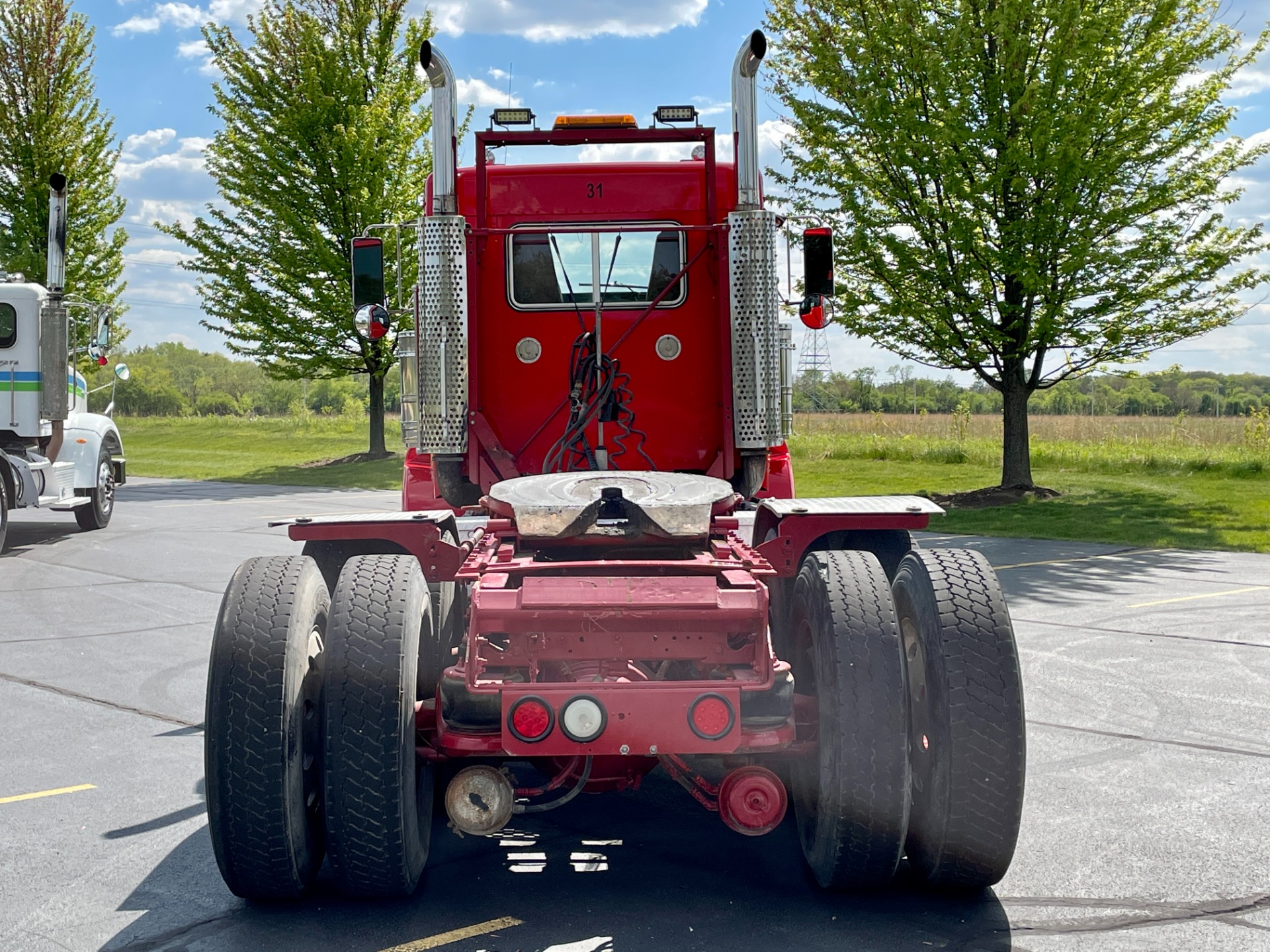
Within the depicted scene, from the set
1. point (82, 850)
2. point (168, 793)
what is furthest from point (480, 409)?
point (82, 850)

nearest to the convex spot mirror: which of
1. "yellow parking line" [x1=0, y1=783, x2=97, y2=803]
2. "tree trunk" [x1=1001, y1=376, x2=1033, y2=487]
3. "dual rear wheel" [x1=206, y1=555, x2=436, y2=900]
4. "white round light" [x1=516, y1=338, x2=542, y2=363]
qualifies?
"white round light" [x1=516, y1=338, x2=542, y2=363]

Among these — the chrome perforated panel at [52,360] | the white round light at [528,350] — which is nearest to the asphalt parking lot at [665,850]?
the white round light at [528,350]

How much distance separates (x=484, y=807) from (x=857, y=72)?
16332 millimetres

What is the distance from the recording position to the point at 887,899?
4281 millimetres

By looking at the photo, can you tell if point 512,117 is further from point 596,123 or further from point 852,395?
point 852,395

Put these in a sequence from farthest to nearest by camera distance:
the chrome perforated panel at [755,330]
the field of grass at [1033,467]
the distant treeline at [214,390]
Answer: the distant treeline at [214,390]
the field of grass at [1033,467]
the chrome perforated panel at [755,330]

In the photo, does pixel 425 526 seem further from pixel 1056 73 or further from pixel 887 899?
pixel 1056 73

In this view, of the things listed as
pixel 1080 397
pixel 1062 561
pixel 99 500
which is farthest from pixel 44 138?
pixel 1080 397

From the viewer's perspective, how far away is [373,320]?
659 centimetres

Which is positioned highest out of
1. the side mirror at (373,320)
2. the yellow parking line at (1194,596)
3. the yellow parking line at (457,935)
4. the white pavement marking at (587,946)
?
the side mirror at (373,320)

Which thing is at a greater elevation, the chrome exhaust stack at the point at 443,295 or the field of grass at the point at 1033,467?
the chrome exhaust stack at the point at 443,295

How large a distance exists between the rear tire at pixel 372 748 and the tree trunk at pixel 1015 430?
16165mm

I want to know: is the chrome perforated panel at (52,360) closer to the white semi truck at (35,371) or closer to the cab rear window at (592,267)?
the white semi truck at (35,371)

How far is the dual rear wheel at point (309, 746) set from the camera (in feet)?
13.1
